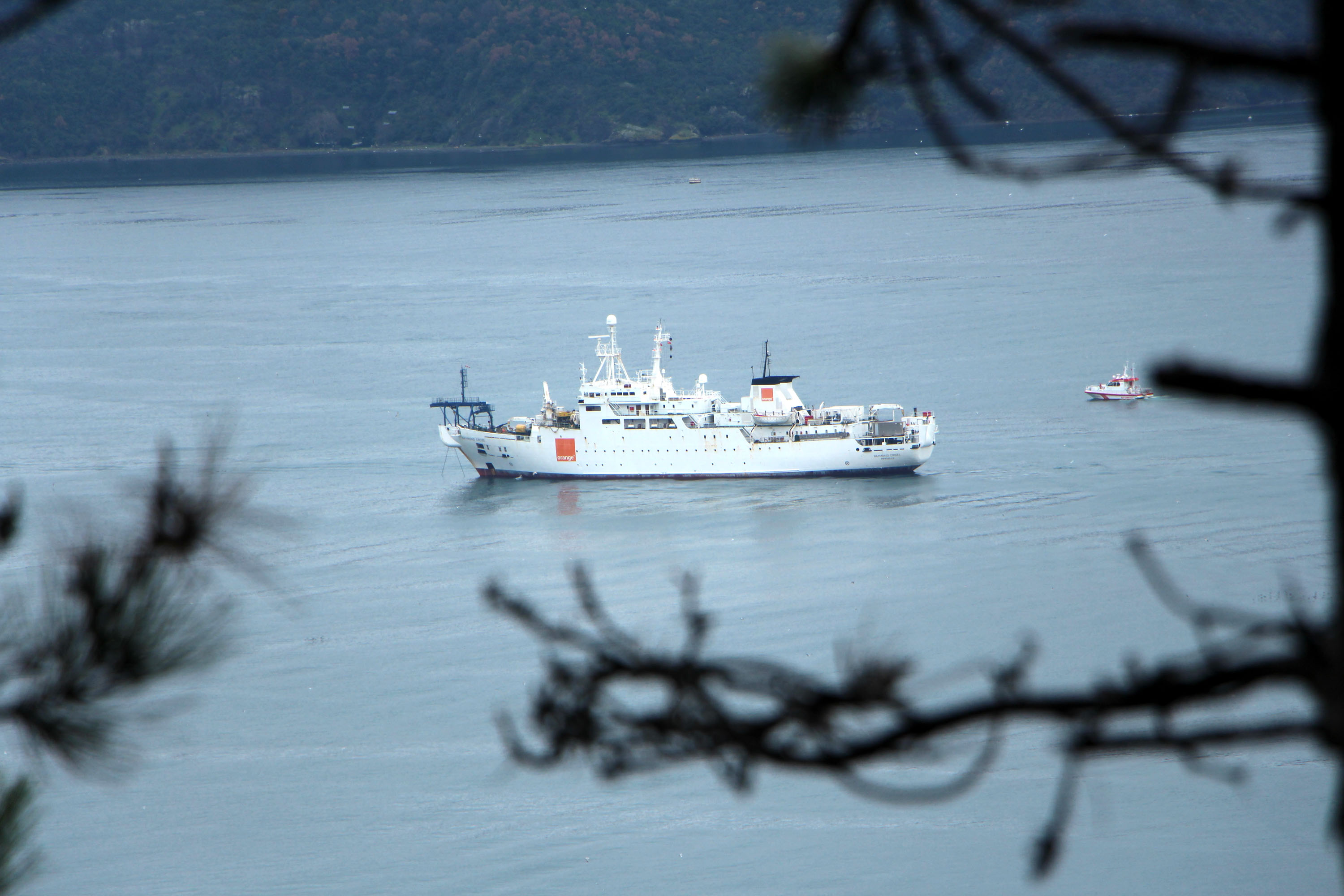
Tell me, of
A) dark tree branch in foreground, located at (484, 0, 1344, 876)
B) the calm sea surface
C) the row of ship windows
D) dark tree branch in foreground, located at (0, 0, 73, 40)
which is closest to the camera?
dark tree branch in foreground, located at (484, 0, 1344, 876)

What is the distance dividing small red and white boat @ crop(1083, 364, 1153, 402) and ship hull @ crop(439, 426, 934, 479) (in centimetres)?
828

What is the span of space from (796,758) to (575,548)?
100 feet

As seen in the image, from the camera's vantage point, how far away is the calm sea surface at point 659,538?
1909cm

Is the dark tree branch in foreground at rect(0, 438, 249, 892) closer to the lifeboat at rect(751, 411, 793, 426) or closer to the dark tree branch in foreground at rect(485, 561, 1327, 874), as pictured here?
the dark tree branch in foreground at rect(485, 561, 1327, 874)

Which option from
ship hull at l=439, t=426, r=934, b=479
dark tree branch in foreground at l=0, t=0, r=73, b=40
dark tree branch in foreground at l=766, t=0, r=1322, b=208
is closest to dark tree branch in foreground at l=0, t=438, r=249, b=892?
dark tree branch in foreground at l=0, t=0, r=73, b=40

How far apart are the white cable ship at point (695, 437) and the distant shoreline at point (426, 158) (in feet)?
359

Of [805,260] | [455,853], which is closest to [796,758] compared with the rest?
[455,853]

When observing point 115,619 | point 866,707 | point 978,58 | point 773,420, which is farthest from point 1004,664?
point 773,420

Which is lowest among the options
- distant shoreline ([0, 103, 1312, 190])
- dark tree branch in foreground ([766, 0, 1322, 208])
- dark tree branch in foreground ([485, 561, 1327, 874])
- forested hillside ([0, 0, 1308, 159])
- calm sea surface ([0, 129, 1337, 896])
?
calm sea surface ([0, 129, 1337, 896])

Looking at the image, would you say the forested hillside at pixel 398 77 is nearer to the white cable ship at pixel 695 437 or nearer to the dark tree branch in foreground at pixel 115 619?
the white cable ship at pixel 695 437

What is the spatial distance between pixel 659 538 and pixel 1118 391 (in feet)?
55.6

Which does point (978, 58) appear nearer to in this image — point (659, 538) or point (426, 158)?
point (659, 538)

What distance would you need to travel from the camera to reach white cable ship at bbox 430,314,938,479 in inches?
1524

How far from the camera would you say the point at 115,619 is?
126 inches
